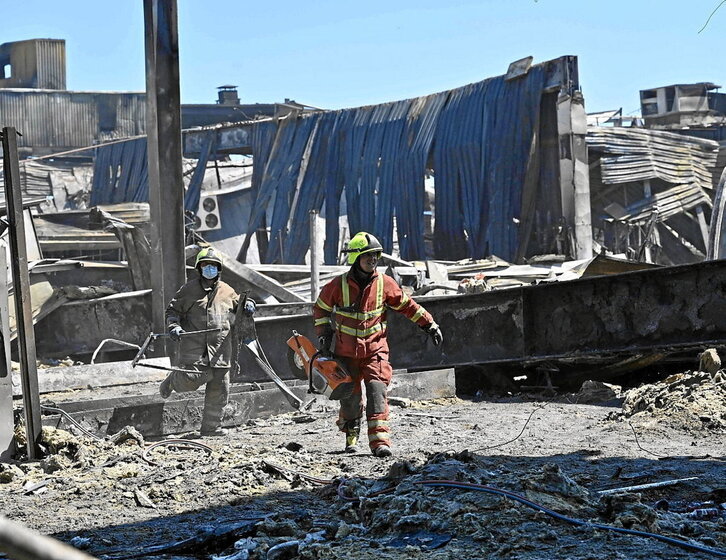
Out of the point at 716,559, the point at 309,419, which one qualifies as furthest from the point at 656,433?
the point at 716,559

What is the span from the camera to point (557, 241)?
22469mm

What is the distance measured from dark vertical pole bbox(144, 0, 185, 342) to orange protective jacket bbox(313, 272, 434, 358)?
5.38 m

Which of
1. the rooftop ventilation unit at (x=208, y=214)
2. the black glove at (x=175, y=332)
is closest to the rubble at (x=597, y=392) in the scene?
the black glove at (x=175, y=332)

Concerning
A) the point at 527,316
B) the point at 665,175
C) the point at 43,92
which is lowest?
the point at 527,316

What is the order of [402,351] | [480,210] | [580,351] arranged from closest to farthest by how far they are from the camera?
1. [580,351]
2. [402,351]
3. [480,210]

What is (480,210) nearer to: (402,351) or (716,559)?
(402,351)

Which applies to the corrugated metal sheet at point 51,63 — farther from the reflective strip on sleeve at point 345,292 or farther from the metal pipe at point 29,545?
the metal pipe at point 29,545

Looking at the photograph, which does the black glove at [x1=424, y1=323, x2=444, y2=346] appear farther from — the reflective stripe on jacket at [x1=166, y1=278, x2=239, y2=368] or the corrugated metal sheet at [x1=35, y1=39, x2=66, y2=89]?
the corrugated metal sheet at [x1=35, y1=39, x2=66, y2=89]

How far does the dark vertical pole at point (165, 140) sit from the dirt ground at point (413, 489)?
389cm

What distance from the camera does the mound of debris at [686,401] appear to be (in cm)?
873

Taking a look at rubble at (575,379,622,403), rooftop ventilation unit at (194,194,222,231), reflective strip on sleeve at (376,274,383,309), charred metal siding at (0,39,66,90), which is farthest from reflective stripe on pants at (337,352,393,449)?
charred metal siding at (0,39,66,90)

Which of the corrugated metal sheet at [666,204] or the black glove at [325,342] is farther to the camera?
the corrugated metal sheet at [666,204]

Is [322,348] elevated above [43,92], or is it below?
below

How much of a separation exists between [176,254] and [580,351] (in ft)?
17.1
